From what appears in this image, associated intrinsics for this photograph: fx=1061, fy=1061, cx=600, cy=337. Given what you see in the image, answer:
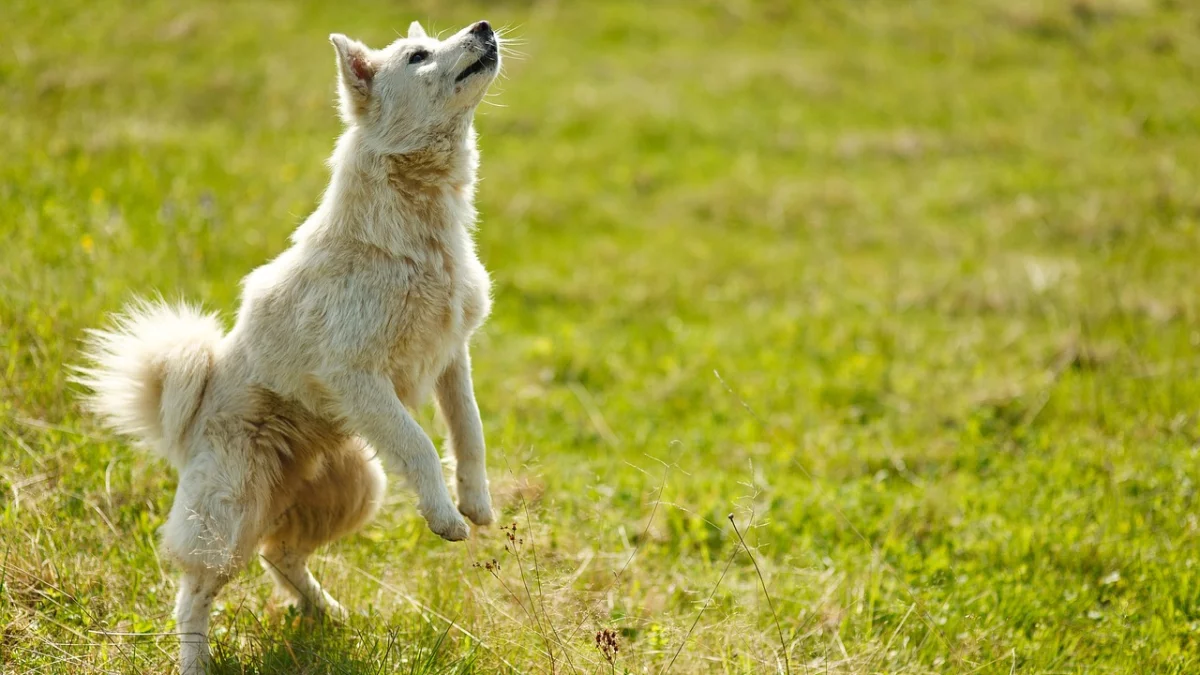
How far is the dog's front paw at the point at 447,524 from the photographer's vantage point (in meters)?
3.91

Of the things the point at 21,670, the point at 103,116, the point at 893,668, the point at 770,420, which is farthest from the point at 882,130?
the point at 21,670

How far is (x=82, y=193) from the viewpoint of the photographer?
327 inches

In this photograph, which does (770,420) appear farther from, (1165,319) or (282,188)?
(282,188)

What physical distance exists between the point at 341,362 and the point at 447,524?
743mm

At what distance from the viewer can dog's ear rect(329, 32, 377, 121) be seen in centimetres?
445

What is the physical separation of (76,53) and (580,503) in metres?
9.67

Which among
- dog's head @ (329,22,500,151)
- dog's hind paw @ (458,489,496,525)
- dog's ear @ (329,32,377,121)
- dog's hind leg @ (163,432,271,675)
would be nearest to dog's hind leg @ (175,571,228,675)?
dog's hind leg @ (163,432,271,675)

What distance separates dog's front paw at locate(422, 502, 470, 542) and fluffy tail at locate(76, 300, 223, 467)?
115 centimetres

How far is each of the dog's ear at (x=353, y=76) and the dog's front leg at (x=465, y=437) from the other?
1.13 m

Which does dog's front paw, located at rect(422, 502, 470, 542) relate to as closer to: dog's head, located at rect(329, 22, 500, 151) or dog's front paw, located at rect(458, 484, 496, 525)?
dog's front paw, located at rect(458, 484, 496, 525)

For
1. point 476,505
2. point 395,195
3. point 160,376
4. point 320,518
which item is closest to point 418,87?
point 395,195

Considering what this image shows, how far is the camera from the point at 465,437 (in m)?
4.42

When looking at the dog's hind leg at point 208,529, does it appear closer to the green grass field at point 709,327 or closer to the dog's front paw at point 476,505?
the green grass field at point 709,327

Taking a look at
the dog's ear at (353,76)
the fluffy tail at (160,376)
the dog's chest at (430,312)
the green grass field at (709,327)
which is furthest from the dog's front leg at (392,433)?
the dog's ear at (353,76)
